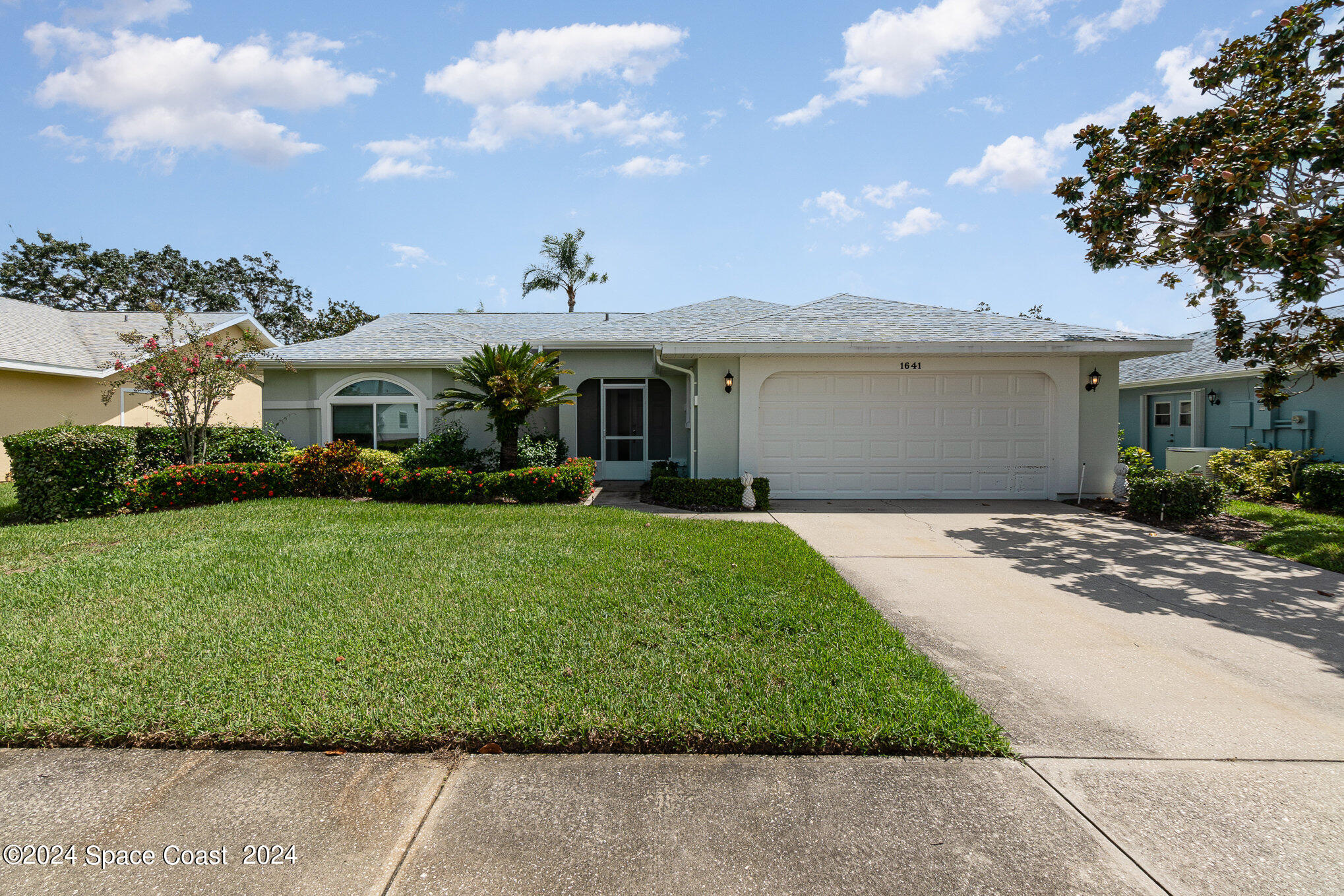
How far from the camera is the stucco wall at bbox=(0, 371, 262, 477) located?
492 inches

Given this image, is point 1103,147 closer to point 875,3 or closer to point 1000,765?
point 875,3

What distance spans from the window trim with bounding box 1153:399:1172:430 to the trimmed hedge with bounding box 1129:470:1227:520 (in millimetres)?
8631

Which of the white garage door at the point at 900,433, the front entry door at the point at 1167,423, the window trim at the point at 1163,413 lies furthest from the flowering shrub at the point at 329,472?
the window trim at the point at 1163,413

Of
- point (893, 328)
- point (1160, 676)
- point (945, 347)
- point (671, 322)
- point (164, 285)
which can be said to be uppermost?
point (164, 285)

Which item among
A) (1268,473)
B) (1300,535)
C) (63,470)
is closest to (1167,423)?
(1268,473)

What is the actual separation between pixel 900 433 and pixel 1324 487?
7.09m

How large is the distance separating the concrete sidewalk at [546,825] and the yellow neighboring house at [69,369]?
478 inches

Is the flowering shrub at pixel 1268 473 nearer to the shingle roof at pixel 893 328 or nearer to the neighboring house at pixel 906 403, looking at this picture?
the neighboring house at pixel 906 403

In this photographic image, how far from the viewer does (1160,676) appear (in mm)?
3766

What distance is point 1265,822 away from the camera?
241 cm

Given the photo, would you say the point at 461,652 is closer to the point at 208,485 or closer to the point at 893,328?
the point at 208,485

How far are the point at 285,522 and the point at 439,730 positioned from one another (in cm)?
660

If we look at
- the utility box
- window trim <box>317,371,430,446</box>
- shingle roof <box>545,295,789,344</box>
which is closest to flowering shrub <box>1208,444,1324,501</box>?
the utility box

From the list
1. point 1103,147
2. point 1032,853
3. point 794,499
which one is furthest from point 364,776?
point 1103,147
